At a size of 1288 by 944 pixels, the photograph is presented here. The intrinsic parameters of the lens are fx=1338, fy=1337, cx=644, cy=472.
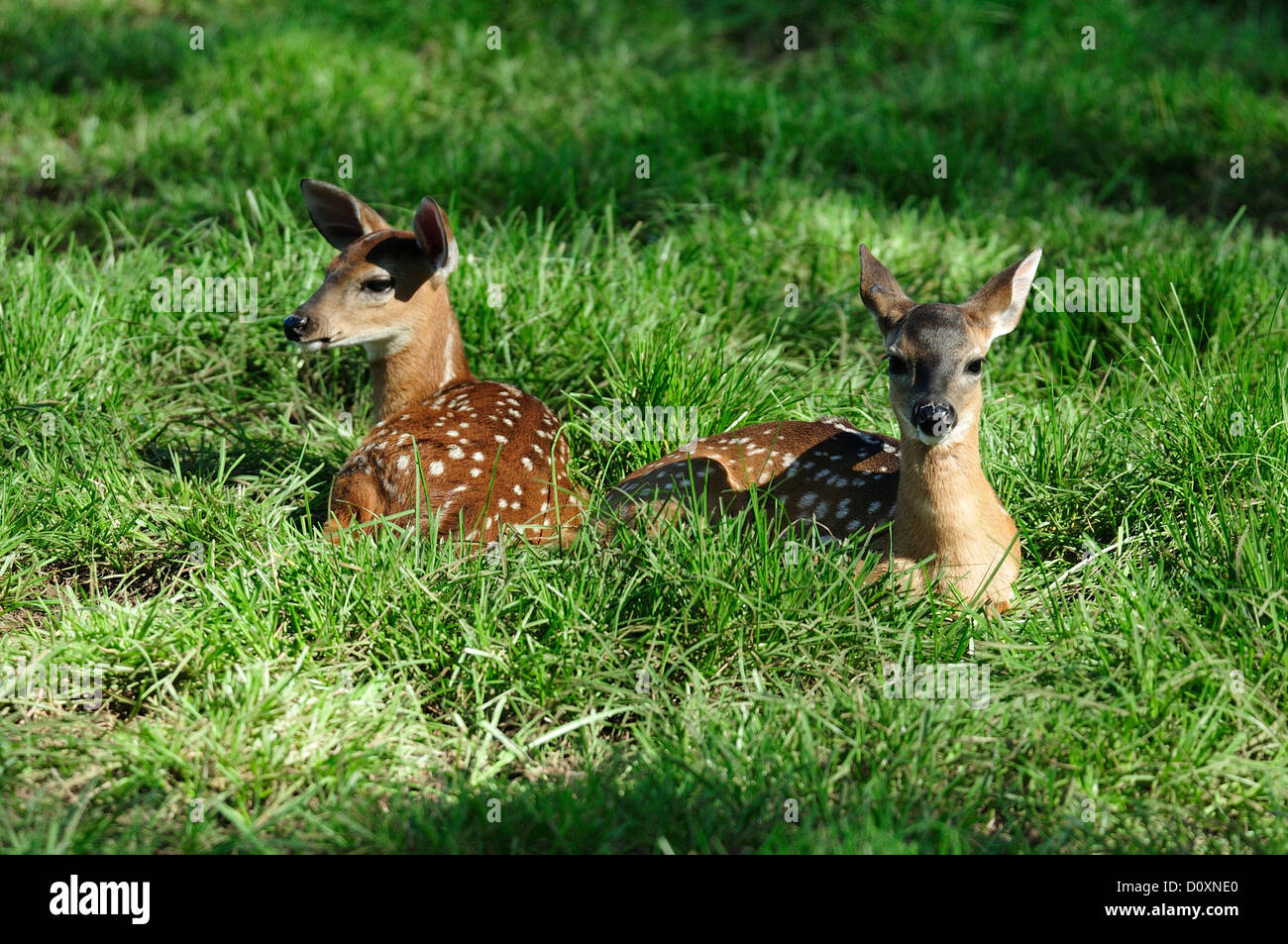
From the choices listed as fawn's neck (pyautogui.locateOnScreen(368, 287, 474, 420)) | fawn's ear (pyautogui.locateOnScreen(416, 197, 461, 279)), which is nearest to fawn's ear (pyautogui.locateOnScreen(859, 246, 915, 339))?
fawn's ear (pyautogui.locateOnScreen(416, 197, 461, 279))

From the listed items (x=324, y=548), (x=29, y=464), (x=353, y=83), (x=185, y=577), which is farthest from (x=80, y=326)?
(x=353, y=83)

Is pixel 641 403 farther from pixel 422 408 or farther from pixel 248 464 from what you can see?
pixel 248 464

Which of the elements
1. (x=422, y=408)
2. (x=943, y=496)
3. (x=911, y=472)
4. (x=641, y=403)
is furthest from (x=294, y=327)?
(x=943, y=496)

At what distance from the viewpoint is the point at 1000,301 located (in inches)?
142

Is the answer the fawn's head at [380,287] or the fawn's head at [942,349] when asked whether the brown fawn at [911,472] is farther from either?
the fawn's head at [380,287]

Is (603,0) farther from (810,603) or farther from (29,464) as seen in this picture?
(810,603)

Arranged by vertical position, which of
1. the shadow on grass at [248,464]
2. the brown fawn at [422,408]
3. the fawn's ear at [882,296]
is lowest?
the shadow on grass at [248,464]

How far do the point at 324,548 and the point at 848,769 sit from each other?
1468 mm

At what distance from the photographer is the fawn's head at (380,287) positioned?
4266 mm

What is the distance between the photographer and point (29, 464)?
13.2 feet

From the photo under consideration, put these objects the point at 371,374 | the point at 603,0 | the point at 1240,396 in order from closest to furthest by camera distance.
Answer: the point at 1240,396
the point at 371,374
the point at 603,0

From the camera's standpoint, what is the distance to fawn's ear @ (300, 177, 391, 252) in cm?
460

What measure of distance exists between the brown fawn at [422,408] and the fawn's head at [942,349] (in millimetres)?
979

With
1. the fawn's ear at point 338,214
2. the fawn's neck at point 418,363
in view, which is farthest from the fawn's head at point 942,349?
the fawn's ear at point 338,214
